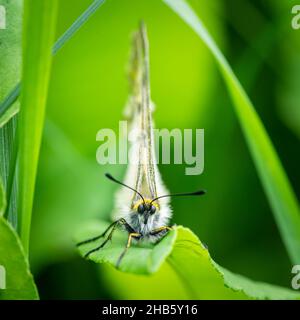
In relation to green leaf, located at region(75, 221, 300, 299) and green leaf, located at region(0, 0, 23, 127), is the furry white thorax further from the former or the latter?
green leaf, located at region(0, 0, 23, 127)

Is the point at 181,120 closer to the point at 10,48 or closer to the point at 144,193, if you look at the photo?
the point at 144,193

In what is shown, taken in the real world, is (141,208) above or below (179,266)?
above

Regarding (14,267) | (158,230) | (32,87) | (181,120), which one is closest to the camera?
(32,87)

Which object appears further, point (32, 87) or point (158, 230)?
point (158, 230)

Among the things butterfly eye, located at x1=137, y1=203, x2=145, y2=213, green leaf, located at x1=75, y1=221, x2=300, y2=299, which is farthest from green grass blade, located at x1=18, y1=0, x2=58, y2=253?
butterfly eye, located at x1=137, y1=203, x2=145, y2=213

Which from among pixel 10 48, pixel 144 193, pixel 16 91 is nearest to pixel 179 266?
pixel 144 193

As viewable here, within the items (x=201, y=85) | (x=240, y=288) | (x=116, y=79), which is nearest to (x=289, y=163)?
(x=201, y=85)

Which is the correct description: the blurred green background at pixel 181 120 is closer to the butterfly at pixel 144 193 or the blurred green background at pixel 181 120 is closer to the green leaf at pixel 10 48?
the butterfly at pixel 144 193

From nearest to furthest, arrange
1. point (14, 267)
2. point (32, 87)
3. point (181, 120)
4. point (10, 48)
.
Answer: point (32, 87)
point (14, 267)
point (10, 48)
point (181, 120)
